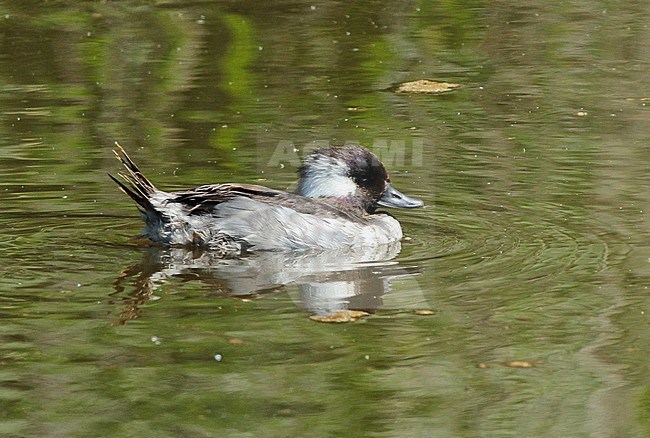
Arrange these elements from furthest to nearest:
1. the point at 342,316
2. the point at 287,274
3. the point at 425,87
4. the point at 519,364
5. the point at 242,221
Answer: the point at 425,87 < the point at 242,221 < the point at 287,274 < the point at 342,316 < the point at 519,364

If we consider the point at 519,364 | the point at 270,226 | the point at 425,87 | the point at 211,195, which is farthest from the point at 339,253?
the point at 425,87

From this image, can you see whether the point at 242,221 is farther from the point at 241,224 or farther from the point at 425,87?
the point at 425,87

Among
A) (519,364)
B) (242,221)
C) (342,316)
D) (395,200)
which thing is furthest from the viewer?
(395,200)

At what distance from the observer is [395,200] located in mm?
9258

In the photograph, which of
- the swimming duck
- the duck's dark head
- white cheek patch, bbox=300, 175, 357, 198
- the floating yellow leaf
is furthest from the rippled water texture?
white cheek patch, bbox=300, 175, 357, 198

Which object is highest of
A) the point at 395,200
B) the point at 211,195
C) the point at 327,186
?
the point at 211,195

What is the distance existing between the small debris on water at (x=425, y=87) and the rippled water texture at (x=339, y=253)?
0.76 feet

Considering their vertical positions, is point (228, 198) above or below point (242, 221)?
above

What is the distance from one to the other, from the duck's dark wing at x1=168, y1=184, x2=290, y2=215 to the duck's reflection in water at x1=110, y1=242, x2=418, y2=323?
0.27 metres

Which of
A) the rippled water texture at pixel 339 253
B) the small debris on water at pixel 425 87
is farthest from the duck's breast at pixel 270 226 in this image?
the small debris on water at pixel 425 87

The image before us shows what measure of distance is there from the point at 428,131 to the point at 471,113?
79 cm

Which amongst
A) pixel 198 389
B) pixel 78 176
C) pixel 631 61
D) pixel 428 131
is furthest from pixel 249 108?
pixel 198 389

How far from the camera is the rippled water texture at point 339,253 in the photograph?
5.87 meters

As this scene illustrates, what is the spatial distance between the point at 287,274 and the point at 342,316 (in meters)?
1.00
